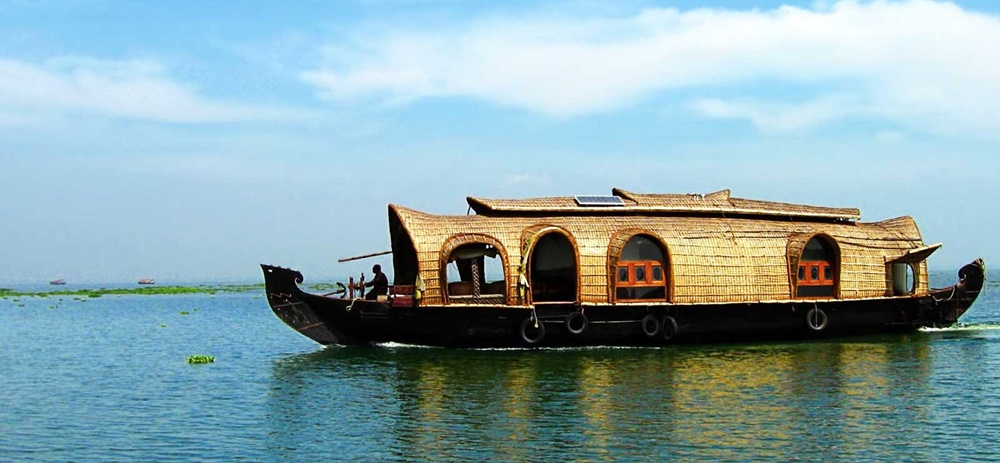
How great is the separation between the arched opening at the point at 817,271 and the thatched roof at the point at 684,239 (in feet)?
0.62

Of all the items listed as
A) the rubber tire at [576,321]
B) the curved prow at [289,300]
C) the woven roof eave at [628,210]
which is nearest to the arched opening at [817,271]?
the woven roof eave at [628,210]

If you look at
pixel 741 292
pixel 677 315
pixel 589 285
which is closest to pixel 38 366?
pixel 589 285

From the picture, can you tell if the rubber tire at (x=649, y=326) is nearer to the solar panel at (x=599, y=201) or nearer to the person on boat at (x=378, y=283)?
the solar panel at (x=599, y=201)

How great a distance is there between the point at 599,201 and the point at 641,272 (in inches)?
73.4

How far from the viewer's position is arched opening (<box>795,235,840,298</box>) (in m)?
22.0

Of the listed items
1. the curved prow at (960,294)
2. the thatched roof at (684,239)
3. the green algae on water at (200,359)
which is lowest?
the green algae on water at (200,359)

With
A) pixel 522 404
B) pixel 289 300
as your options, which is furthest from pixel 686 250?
pixel 289 300

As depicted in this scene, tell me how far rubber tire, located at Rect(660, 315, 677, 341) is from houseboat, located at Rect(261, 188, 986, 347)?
0.10ft

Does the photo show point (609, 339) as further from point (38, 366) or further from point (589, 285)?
point (38, 366)

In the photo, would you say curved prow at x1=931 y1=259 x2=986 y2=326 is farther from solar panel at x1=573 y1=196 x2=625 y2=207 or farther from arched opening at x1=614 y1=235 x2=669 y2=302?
solar panel at x1=573 y1=196 x2=625 y2=207

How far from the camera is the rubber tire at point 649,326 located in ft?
66.3

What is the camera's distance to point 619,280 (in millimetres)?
20500

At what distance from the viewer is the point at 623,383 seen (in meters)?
16.3

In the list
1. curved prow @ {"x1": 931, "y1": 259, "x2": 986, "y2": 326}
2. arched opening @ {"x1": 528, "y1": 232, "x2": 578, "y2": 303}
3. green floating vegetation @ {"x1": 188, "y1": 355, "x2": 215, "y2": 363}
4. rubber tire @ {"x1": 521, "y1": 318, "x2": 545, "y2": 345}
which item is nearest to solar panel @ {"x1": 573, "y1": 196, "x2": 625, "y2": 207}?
arched opening @ {"x1": 528, "y1": 232, "x2": 578, "y2": 303}
